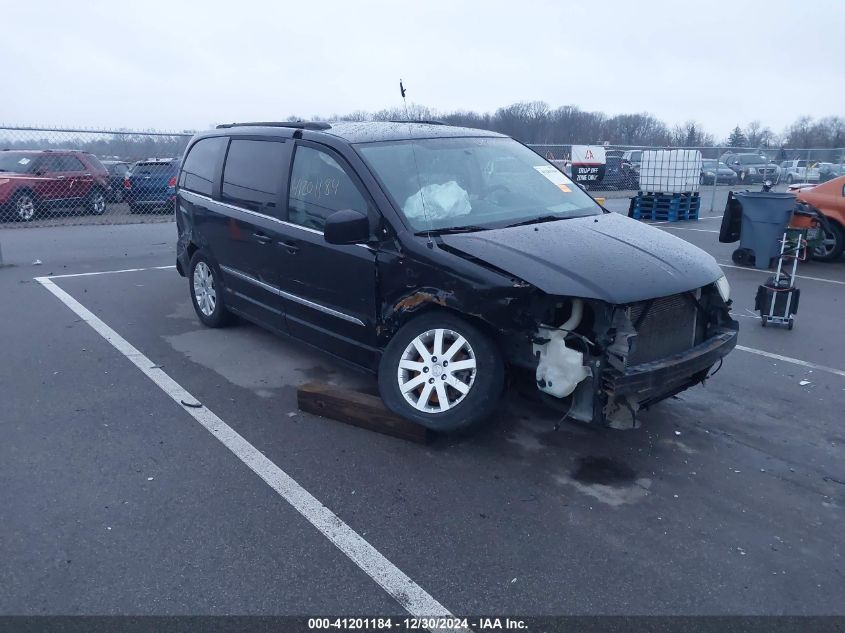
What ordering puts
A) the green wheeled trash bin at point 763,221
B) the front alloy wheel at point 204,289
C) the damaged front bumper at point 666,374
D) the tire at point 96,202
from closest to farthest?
the damaged front bumper at point 666,374 → the front alloy wheel at point 204,289 → the green wheeled trash bin at point 763,221 → the tire at point 96,202

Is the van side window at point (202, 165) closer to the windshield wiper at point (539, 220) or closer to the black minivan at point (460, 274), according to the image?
the black minivan at point (460, 274)

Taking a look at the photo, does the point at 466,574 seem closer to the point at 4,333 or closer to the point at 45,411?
the point at 45,411

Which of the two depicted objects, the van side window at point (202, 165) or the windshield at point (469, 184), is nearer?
the windshield at point (469, 184)

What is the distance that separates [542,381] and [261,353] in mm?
3052

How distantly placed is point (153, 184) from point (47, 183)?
2.27 m

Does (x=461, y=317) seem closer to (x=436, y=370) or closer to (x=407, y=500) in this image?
(x=436, y=370)

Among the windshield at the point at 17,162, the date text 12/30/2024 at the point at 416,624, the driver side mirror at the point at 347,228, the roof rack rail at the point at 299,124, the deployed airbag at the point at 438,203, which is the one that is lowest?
the date text 12/30/2024 at the point at 416,624

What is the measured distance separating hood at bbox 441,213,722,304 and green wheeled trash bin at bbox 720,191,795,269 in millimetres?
6337

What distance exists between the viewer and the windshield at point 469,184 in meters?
4.63

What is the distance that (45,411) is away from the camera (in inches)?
191

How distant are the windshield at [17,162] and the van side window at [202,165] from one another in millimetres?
11192

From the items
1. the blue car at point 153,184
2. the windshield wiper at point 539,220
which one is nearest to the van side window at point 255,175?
the windshield wiper at point 539,220

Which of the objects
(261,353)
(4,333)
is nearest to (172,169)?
(4,333)

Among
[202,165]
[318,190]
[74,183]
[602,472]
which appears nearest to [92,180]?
[74,183]
